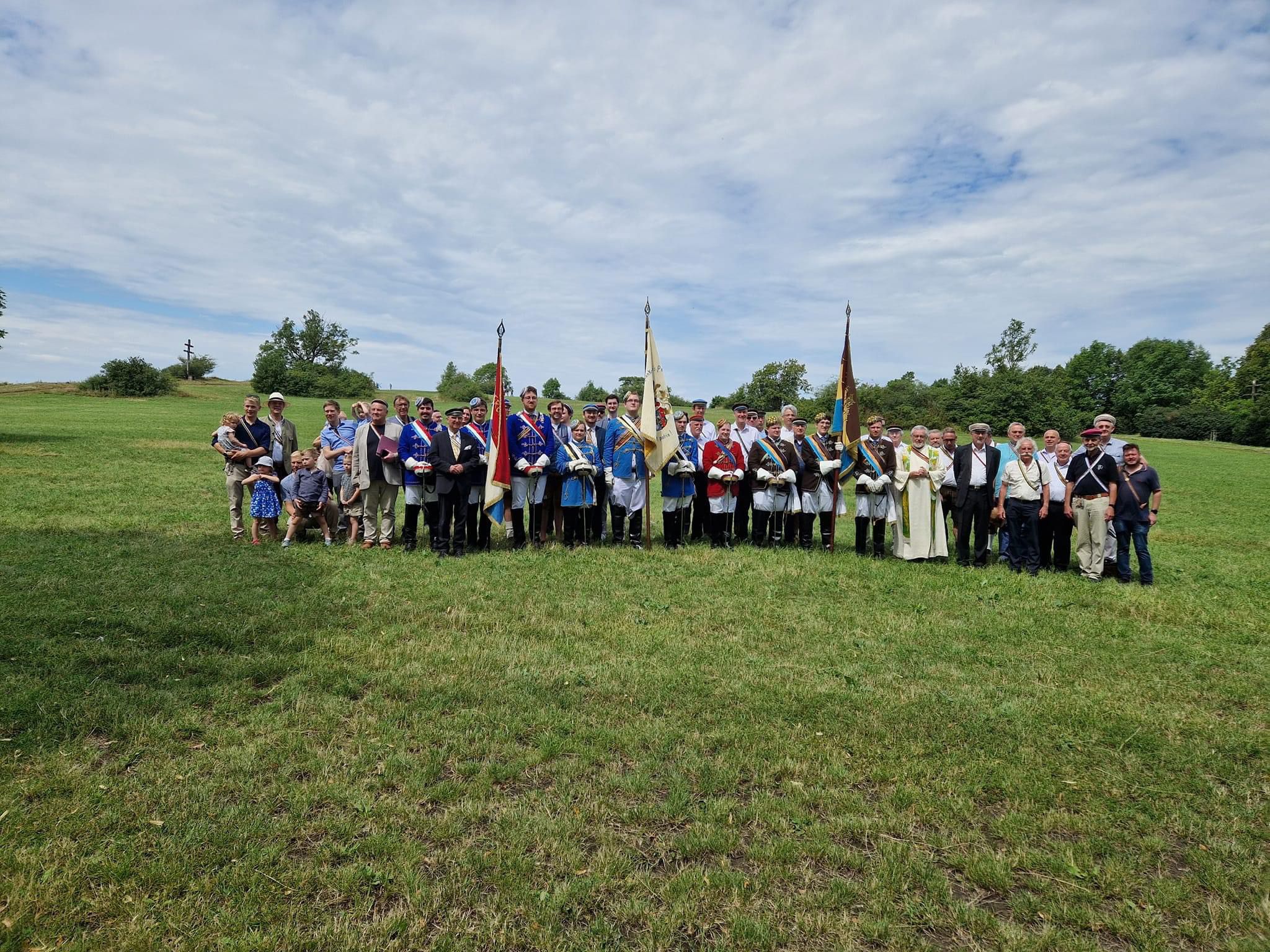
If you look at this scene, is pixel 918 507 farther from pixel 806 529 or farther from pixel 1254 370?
pixel 1254 370

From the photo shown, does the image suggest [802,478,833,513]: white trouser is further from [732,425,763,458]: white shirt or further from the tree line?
the tree line

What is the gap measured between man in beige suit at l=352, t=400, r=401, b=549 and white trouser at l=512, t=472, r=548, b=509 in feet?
5.94

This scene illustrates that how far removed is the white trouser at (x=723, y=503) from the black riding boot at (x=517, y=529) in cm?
319

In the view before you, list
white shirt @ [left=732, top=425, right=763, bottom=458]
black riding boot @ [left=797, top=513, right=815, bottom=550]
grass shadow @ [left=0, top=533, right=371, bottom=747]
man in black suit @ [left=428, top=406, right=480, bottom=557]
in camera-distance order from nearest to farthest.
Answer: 1. grass shadow @ [left=0, top=533, right=371, bottom=747]
2. man in black suit @ [left=428, top=406, right=480, bottom=557]
3. black riding boot @ [left=797, top=513, right=815, bottom=550]
4. white shirt @ [left=732, top=425, right=763, bottom=458]

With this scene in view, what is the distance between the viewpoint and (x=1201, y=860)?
3887 mm

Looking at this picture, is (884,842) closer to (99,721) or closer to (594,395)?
(99,721)

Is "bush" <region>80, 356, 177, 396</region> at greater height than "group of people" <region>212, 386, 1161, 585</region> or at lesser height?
greater

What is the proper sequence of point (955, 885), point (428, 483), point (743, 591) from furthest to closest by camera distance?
point (428, 483) → point (743, 591) → point (955, 885)

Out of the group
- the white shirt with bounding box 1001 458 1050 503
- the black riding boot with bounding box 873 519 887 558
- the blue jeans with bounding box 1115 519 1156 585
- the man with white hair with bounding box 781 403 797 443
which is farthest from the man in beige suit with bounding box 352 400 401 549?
the blue jeans with bounding box 1115 519 1156 585

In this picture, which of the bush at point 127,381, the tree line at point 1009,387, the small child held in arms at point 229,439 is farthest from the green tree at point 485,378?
the small child held in arms at point 229,439

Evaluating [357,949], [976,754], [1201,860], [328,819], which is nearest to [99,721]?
[328,819]

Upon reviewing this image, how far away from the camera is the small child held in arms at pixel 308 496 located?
11039mm

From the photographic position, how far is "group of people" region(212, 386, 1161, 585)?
10.7 meters

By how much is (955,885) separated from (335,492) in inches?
438
